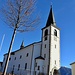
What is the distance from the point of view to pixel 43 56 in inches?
1288

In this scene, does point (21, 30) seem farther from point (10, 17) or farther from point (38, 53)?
point (38, 53)

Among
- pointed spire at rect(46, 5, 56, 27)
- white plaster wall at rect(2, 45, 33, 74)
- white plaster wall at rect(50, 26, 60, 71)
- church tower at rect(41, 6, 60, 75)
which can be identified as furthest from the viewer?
pointed spire at rect(46, 5, 56, 27)

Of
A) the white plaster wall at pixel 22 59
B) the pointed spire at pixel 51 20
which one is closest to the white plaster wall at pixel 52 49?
the pointed spire at pixel 51 20

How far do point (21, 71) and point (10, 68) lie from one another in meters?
6.80

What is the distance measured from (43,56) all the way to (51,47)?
10.3 ft

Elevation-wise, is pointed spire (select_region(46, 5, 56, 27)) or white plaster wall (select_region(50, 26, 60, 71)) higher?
pointed spire (select_region(46, 5, 56, 27))

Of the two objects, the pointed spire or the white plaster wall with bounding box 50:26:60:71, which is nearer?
the white plaster wall with bounding box 50:26:60:71

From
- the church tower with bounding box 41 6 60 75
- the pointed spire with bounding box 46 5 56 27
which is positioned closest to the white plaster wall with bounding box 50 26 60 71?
the church tower with bounding box 41 6 60 75

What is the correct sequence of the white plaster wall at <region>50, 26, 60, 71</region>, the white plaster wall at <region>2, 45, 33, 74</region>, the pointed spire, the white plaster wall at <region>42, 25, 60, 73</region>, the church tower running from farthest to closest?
1. the pointed spire
2. the white plaster wall at <region>2, 45, 33, 74</region>
3. the white plaster wall at <region>50, 26, 60, 71</region>
4. the white plaster wall at <region>42, 25, 60, 73</region>
5. the church tower

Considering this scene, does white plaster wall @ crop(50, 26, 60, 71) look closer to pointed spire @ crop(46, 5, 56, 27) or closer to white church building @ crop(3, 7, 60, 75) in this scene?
white church building @ crop(3, 7, 60, 75)

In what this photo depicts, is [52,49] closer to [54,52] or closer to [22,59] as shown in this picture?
[54,52]

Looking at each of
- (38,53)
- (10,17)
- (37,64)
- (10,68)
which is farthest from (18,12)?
(10,68)

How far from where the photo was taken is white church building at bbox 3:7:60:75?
30573mm

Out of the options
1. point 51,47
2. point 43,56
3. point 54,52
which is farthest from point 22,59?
point 54,52
